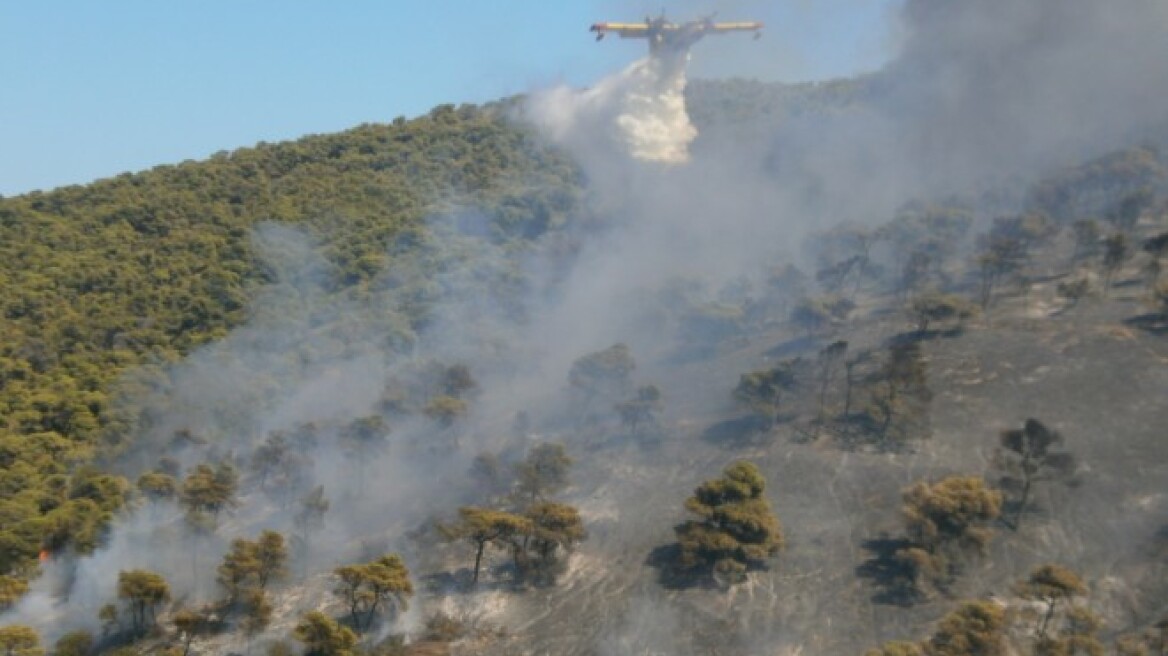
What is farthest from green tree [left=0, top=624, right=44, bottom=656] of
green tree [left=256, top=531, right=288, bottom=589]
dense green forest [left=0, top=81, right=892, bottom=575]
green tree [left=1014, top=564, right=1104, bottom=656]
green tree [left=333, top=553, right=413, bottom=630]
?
green tree [left=1014, top=564, right=1104, bottom=656]

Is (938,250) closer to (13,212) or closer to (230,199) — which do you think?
(230,199)

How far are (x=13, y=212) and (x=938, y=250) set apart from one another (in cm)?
13316

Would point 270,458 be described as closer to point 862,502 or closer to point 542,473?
point 542,473

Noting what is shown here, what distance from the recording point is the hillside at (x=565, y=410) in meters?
66.0

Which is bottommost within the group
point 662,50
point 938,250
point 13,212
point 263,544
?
point 263,544

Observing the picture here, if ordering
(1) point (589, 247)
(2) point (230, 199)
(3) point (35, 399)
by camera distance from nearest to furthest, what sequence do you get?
(3) point (35, 399), (1) point (589, 247), (2) point (230, 199)

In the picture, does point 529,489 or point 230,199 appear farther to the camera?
point 230,199

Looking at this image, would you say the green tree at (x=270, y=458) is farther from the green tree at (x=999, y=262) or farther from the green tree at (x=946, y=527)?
the green tree at (x=999, y=262)

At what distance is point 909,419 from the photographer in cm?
8450

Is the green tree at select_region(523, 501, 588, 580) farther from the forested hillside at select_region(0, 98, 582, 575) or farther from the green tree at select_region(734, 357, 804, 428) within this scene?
the forested hillside at select_region(0, 98, 582, 575)

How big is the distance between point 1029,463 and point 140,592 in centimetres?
5862

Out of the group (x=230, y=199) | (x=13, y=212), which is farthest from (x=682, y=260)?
(x=13, y=212)

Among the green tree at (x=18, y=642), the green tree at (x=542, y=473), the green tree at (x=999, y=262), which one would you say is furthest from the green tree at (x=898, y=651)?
the green tree at (x=999, y=262)

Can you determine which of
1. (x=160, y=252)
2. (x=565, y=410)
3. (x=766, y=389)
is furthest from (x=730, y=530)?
(x=160, y=252)
